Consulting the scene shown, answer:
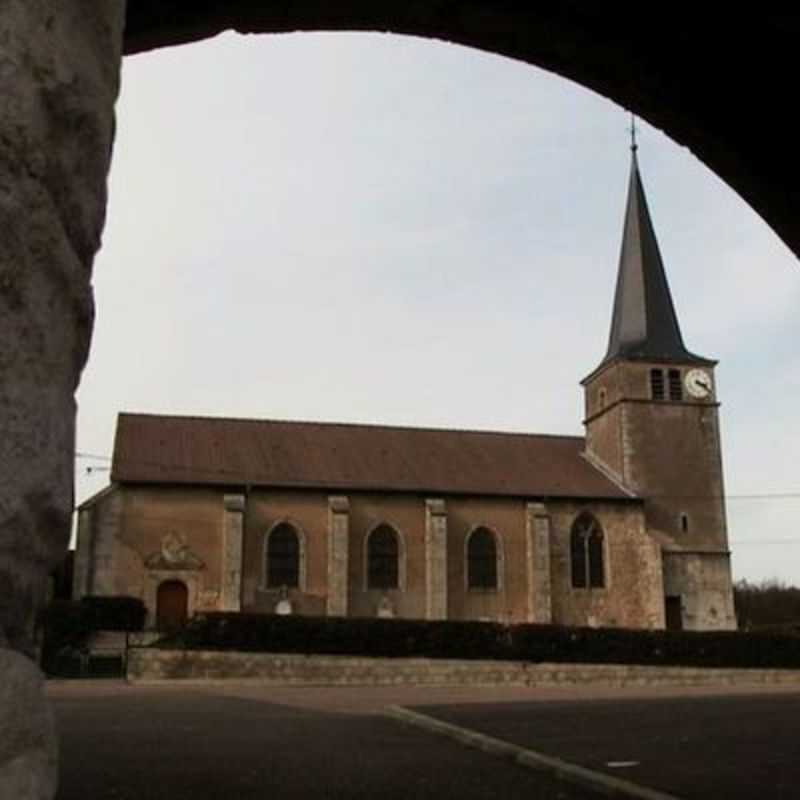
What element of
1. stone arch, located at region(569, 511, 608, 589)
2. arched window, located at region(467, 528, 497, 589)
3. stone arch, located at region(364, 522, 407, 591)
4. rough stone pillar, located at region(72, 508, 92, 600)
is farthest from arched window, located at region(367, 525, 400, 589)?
rough stone pillar, located at region(72, 508, 92, 600)

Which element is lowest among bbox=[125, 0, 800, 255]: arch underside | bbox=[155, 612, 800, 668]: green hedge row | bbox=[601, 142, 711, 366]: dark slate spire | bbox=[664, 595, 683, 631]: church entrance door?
bbox=[155, 612, 800, 668]: green hedge row

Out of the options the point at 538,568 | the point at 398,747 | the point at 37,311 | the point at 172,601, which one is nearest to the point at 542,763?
the point at 398,747

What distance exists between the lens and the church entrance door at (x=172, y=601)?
119 ft

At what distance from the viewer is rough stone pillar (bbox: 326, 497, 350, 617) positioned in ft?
122

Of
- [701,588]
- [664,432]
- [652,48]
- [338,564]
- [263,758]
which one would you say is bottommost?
[263,758]

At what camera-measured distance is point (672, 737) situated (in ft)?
38.7

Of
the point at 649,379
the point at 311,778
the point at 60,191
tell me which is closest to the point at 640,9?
the point at 60,191

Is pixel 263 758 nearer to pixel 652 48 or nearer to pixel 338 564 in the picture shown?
pixel 652 48

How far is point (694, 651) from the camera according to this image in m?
30.0

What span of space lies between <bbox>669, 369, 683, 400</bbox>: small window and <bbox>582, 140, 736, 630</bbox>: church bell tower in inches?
1.7

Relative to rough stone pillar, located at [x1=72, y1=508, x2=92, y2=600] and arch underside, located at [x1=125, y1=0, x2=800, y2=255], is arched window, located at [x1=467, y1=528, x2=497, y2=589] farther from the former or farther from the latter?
arch underside, located at [x1=125, y1=0, x2=800, y2=255]

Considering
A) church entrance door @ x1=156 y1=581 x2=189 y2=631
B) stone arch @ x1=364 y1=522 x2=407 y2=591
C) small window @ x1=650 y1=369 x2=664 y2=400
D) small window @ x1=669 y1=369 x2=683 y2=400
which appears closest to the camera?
church entrance door @ x1=156 y1=581 x2=189 y2=631

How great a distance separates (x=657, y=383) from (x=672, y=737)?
34346mm

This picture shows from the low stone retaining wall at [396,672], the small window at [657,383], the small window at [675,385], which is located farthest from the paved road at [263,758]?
the small window at [675,385]
